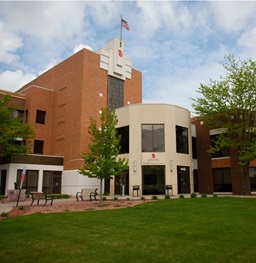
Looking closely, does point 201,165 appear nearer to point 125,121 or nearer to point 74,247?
point 125,121

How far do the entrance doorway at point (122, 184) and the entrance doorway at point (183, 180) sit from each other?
18.3ft

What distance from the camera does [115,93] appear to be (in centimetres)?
4034

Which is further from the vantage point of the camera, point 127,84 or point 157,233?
point 127,84

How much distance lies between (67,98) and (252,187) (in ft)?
82.8

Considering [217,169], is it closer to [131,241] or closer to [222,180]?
[222,180]

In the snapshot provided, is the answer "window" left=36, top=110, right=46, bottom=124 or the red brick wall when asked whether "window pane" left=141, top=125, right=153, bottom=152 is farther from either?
"window" left=36, top=110, right=46, bottom=124

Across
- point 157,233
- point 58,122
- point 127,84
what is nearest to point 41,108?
point 58,122

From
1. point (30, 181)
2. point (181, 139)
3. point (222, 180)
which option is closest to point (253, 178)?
point (222, 180)

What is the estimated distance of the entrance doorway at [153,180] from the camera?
29.7 m

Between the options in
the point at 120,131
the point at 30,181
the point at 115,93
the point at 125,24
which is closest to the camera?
the point at 120,131

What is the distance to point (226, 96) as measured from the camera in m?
29.6

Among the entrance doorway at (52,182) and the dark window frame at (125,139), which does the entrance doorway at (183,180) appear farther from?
the entrance doorway at (52,182)

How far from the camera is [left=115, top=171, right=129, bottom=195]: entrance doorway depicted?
30.7m

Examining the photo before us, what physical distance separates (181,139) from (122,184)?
26.9 ft
